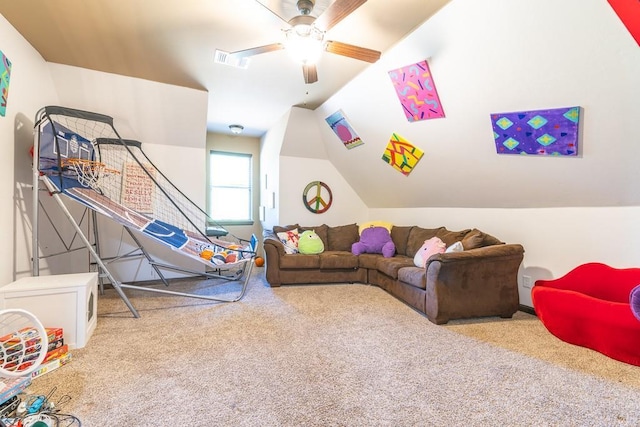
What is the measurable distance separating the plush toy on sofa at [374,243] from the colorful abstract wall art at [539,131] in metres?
2.05

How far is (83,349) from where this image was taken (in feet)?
6.97

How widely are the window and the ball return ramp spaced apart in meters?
1.29

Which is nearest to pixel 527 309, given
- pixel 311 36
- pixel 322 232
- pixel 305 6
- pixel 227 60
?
pixel 322 232

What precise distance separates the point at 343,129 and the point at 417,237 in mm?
1929

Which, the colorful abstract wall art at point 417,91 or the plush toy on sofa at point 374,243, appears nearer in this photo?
the colorful abstract wall art at point 417,91

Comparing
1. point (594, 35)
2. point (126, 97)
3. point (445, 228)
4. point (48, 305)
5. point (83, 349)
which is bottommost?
A: point (83, 349)

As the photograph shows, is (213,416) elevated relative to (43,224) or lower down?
lower down

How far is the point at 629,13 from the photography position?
60.4 inches

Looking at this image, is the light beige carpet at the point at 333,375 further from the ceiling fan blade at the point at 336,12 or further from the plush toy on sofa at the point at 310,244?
the ceiling fan blade at the point at 336,12

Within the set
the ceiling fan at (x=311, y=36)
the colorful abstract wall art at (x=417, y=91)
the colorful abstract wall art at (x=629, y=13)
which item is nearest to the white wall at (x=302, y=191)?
the colorful abstract wall art at (x=417, y=91)

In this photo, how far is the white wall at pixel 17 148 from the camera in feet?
7.88

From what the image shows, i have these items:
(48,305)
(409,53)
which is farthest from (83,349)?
(409,53)

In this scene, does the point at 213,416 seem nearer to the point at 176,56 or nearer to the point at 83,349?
the point at 83,349

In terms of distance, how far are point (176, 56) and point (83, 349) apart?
8.84ft
